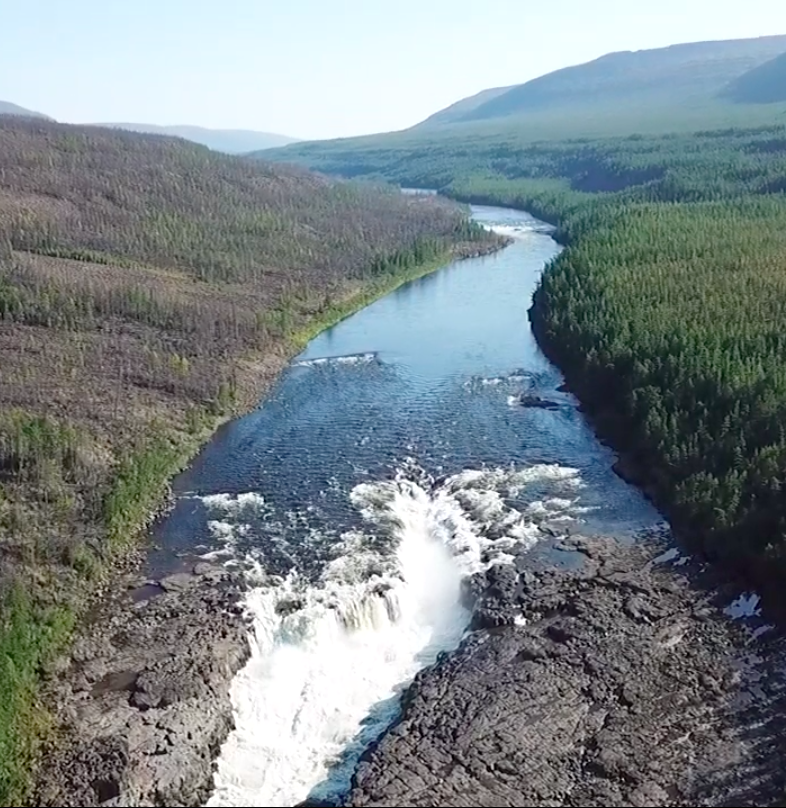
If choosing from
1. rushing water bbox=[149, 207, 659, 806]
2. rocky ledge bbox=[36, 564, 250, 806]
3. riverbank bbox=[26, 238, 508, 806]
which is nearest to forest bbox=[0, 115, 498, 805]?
riverbank bbox=[26, 238, 508, 806]

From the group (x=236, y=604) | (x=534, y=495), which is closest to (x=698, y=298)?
(x=534, y=495)

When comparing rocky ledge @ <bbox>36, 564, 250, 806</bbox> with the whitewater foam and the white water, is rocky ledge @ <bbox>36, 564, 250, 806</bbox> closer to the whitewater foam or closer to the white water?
the white water

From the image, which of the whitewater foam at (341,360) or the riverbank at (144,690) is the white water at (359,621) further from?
the whitewater foam at (341,360)

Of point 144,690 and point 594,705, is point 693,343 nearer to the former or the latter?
point 594,705

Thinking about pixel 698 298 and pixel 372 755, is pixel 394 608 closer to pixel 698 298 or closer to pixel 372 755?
pixel 372 755

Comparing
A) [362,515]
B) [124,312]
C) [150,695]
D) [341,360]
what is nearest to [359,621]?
[150,695]

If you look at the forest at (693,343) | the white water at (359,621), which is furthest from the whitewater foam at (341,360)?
the white water at (359,621)
